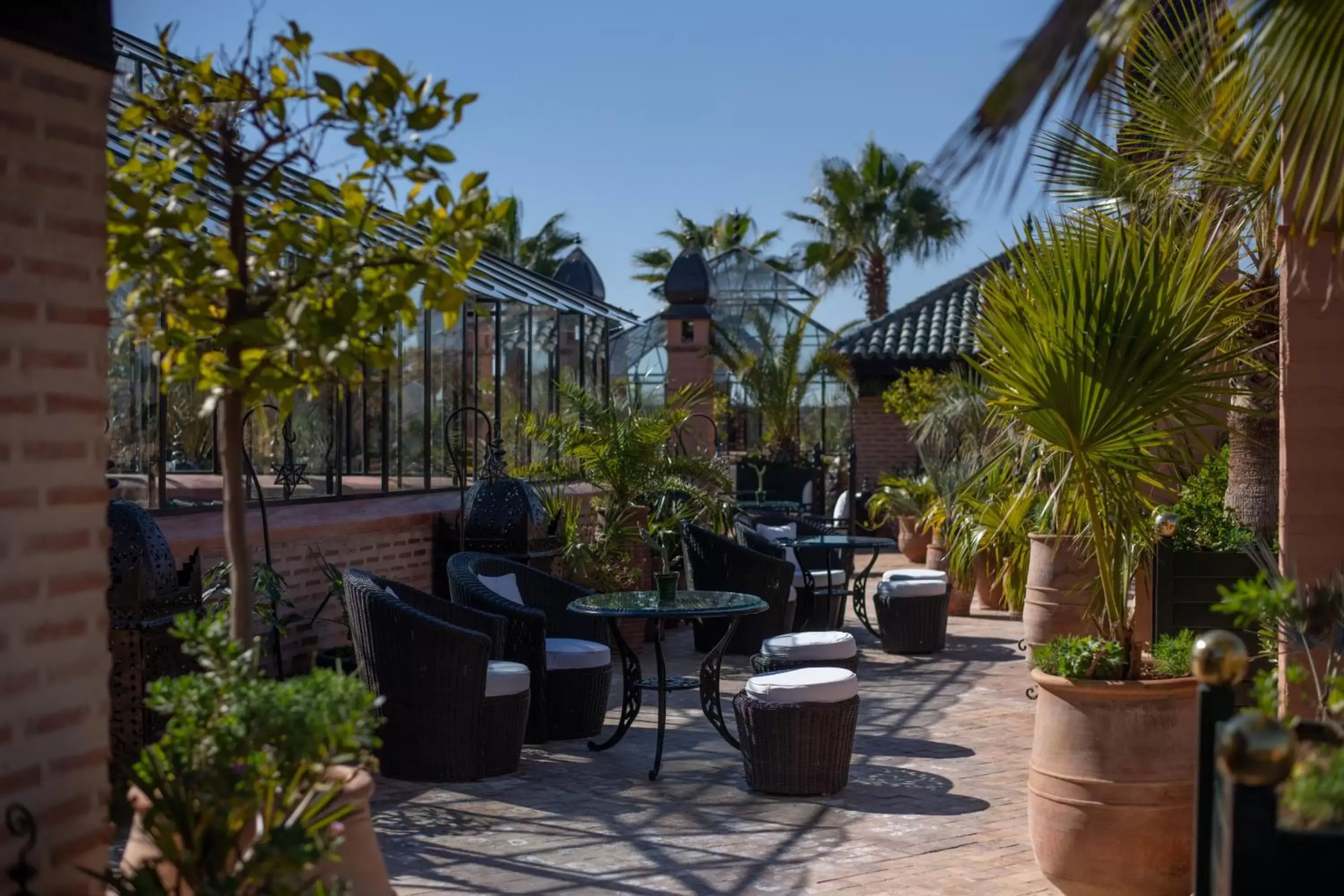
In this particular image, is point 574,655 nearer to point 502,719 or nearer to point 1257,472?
point 502,719

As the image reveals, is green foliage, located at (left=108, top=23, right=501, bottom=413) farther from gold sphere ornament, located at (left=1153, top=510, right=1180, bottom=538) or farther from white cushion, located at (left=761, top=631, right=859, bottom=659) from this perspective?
white cushion, located at (left=761, top=631, right=859, bottom=659)

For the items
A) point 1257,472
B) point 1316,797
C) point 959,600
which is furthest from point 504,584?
point 959,600

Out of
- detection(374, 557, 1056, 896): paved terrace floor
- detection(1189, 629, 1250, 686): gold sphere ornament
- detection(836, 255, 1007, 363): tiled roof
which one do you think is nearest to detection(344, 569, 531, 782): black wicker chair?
detection(374, 557, 1056, 896): paved terrace floor

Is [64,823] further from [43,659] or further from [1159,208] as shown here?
[1159,208]

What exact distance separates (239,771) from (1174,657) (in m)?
3.38

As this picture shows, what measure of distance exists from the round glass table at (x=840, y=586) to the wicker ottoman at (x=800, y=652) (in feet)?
11.3

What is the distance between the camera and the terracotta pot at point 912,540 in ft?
59.2

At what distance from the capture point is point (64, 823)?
3062mm

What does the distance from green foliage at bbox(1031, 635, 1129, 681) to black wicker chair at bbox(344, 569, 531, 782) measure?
110 inches

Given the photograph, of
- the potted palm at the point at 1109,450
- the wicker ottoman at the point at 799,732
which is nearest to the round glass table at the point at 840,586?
the wicker ottoman at the point at 799,732

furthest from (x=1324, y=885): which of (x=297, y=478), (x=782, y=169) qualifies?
(x=782, y=169)

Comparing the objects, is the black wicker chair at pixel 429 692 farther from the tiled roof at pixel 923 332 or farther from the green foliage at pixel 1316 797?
the tiled roof at pixel 923 332

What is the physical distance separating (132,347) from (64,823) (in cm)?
579

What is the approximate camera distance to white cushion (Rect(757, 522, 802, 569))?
493 inches
